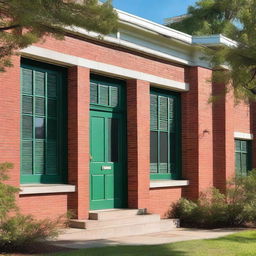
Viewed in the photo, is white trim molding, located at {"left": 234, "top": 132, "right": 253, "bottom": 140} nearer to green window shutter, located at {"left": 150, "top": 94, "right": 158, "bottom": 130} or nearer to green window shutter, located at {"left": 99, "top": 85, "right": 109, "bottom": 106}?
green window shutter, located at {"left": 150, "top": 94, "right": 158, "bottom": 130}

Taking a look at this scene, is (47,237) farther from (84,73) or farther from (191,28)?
(191,28)

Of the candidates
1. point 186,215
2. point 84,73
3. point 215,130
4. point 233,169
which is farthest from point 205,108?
point 84,73

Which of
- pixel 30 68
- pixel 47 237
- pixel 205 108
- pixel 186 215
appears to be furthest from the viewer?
pixel 205 108

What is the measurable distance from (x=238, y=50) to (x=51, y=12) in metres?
4.45

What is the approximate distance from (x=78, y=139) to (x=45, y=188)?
5.12ft

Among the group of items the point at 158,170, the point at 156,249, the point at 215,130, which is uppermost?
the point at 215,130

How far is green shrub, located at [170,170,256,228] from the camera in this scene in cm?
1499

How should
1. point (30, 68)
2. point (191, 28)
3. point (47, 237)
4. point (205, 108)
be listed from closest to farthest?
point (47, 237), point (30, 68), point (205, 108), point (191, 28)

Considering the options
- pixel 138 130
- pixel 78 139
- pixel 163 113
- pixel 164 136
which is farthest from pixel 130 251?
pixel 163 113

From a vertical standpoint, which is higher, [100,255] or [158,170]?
[158,170]

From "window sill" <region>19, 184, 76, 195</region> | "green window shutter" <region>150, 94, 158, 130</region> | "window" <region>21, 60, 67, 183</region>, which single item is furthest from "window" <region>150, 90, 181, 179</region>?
"window sill" <region>19, 184, 76, 195</region>

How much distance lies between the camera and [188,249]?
1016 centimetres

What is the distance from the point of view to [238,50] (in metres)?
10.5

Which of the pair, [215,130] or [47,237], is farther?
[215,130]
